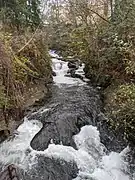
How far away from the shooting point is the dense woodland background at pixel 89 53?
6879 millimetres

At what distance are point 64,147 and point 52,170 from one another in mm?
748

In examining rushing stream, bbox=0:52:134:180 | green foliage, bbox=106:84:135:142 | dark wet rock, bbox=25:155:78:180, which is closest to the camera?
dark wet rock, bbox=25:155:78:180

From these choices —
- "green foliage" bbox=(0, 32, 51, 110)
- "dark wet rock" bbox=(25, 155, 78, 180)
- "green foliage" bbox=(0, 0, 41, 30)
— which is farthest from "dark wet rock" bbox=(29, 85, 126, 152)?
"green foliage" bbox=(0, 0, 41, 30)

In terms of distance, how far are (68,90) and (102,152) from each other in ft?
12.0

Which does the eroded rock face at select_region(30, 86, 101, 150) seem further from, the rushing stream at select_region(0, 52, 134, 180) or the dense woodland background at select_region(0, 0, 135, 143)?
the dense woodland background at select_region(0, 0, 135, 143)

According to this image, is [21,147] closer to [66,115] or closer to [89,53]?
[66,115]

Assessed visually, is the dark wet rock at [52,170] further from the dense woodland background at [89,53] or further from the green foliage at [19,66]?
the green foliage at [19,66]

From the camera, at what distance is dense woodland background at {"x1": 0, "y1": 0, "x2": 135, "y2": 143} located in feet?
22.6

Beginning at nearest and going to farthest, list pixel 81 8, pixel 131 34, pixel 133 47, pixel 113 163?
Answer: pixel 113 163
pixel 133 47
pixel 131 34
pixel 81 8

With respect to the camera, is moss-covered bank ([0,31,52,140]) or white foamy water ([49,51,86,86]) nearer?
moss-covered bank ([0,31,52,140])

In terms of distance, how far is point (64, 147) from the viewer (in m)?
6.23

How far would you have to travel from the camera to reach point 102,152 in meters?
6.32

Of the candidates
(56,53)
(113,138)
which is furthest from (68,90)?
(56,53)

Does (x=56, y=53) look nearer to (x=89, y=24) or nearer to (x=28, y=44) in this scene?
(x=89, y=24)
